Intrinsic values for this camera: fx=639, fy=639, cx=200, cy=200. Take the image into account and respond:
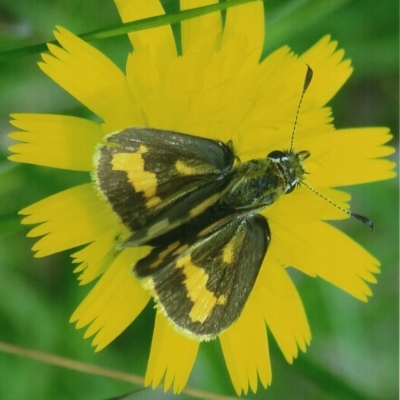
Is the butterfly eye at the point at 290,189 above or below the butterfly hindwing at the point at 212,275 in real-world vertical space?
above

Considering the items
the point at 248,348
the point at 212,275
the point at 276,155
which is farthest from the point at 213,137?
the point at 248,348

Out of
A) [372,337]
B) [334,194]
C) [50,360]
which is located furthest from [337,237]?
[50,360]

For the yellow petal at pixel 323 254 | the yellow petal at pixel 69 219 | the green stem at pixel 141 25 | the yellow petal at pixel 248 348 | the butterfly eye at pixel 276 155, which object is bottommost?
the yellow petal at pixel 248 348

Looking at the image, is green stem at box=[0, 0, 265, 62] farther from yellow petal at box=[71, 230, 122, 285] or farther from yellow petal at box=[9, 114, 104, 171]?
yellow petal at box=[71, 230, 122, 285]

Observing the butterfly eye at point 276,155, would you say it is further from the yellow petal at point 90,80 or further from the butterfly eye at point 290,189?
the yellow petal at point 90,80

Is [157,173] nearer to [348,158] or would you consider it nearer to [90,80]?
[90,80]

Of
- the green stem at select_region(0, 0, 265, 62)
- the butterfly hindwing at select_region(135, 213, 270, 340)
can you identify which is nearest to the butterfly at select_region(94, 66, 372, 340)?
the butterfly hindwing at select_region(135, 213, 270, 340)

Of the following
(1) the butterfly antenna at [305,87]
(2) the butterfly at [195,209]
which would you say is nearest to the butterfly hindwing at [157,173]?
(2) the butterfly at [195,209]
